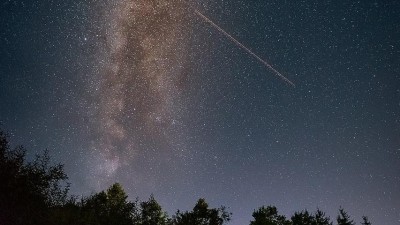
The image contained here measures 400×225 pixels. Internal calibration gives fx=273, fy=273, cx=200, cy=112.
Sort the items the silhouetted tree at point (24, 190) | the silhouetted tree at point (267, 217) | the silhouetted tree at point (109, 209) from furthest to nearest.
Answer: the silhouetted tree at point (267, 217) → the silhouetted tree at point (109, 209) → the silhouetted tree at point (24, 190)

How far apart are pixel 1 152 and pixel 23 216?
5.90 metres

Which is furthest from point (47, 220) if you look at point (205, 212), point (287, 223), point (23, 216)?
point (287, 223)

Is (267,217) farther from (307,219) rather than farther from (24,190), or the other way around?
(24,190)

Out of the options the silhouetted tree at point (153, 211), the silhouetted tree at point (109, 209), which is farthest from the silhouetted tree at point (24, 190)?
the silhouetted tree at point (153, 211)

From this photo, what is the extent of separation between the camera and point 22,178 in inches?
808

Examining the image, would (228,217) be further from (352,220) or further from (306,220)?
(352,220)

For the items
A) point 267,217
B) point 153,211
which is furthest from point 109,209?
point 267,217

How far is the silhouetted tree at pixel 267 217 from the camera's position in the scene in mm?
48188

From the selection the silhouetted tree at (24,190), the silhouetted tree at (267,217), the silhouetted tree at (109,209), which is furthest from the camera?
the silhouetted tree at (267,217)

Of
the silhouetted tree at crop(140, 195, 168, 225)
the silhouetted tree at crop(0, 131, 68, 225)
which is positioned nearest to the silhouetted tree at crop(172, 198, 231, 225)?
the silhouetted tree at crop(140, 195, 168, 225)

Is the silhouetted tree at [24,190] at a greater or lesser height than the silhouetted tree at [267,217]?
lesser

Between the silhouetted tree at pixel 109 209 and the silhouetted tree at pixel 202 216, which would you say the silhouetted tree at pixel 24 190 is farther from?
the silhouetted tree at pixel 202 216

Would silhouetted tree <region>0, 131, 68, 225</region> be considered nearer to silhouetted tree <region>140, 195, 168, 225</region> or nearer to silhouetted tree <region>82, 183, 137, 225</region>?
silhouetted tree <region>82, 183, 137, 225</region>

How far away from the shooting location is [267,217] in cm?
5059
